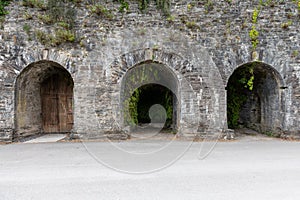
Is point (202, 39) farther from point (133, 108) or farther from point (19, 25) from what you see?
point (19, 25)

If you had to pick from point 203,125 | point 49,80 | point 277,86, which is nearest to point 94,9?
point 49,80

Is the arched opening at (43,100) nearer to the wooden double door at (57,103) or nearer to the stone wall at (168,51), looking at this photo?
the wooden double door at (57,103)

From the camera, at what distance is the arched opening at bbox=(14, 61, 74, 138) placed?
28.9 ft

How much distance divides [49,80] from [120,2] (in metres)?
5.02

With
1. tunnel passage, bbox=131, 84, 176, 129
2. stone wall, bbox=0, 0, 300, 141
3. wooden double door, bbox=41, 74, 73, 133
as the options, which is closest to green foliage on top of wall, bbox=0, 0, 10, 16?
stone wall, bbox=0, 0, 300, 141

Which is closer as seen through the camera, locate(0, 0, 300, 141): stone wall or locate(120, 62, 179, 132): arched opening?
locate(0, 0, 300, 141): stone wall

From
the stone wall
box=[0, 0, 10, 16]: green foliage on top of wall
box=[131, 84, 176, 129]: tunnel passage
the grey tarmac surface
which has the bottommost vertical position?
the grey tarmac surface

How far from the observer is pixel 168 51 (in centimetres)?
868

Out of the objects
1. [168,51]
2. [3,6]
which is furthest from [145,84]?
[3,6]

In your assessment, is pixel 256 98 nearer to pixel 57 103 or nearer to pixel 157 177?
pixel 157 177

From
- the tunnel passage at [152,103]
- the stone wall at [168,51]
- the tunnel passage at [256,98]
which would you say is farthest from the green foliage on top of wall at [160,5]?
the tunnel passage at [152,103]

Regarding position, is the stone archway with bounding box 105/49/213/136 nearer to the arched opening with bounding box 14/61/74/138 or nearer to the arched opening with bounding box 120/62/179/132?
the arched opening with bounding box 120/62/179/132

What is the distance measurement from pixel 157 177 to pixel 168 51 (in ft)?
18.1

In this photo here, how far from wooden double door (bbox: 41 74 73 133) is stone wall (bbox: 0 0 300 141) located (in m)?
2.48
